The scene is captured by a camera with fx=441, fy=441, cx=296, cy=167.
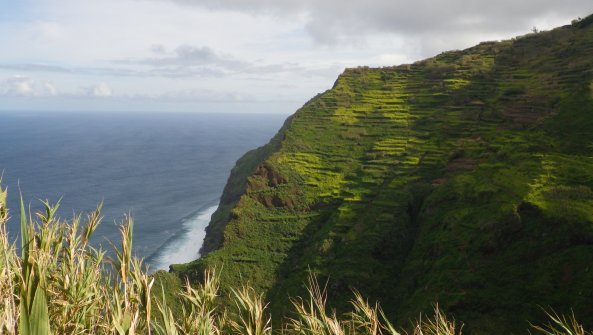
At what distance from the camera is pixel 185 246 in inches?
3108

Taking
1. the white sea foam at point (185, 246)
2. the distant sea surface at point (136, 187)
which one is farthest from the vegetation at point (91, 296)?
the white sea foam at point (185, 246)

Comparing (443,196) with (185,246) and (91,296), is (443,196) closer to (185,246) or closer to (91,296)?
(91,296)

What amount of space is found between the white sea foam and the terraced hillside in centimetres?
982

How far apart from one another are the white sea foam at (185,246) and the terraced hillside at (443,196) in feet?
32.2

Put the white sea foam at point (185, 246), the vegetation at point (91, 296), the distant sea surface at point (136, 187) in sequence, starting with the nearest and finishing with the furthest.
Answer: the vegetation at point (91, 296), the white sea foam at point (185, 246), the distant sea surface at point (136, 187)

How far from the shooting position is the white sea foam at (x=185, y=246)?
71375mm

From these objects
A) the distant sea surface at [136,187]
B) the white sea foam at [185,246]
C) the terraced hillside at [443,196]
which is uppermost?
the terraced hillside at [443,196]

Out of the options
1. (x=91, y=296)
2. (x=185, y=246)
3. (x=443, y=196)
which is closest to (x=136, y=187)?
(x=185, y=246)

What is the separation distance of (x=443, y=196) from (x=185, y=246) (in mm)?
49785

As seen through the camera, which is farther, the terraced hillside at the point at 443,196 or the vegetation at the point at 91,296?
the terraced hillside at the point at 443,196

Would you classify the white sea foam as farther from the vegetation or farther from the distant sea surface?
the vegetation

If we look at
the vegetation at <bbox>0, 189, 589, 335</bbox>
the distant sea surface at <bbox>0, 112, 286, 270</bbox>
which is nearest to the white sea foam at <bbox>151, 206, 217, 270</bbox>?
the distant sea surface at <bbox>0, 112, 286, 270</bbox>

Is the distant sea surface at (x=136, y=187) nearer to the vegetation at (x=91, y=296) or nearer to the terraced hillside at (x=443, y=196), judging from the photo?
the terraced hillside at (x=443, y=196)

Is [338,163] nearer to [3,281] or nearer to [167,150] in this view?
[3,281]
